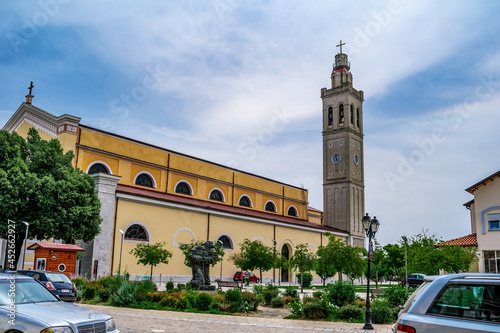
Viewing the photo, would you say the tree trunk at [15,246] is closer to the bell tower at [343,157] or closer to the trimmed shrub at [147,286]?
the trimmed shrub at [147,286]

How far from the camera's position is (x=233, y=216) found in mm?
40719

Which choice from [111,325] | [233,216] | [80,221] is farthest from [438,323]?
[233,216]

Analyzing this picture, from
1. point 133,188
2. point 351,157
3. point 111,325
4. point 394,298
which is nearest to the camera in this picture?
point 111,325

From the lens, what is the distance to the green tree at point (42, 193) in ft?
73.9

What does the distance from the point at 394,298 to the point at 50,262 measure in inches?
711

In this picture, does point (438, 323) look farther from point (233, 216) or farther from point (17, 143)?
point (233, 216)

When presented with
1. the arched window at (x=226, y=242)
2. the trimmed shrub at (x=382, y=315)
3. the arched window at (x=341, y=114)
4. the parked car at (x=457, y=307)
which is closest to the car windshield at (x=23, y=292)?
the parked car at (x=457, y=307)

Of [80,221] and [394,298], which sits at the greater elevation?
[80,221]

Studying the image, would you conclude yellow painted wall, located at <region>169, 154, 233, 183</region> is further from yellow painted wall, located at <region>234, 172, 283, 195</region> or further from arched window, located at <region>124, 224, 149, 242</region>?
arched window, located at <region>124, 224, 149, 242</region>

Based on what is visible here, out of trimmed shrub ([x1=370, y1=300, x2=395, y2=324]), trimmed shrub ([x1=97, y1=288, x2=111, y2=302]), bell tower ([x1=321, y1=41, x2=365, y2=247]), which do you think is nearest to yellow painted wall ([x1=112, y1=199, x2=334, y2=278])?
trimmed shrub ([x1=97, y1=288, x2=111, y2=302])

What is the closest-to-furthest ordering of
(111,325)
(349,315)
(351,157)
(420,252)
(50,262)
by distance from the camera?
(111,325) < (349,315) < (50,262) < (420,252) < (351,157)

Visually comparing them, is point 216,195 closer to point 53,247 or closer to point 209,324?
point 53,247

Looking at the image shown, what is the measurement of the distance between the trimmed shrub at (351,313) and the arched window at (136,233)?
20743 millimetres

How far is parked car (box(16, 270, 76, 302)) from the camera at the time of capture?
54.5 ft
